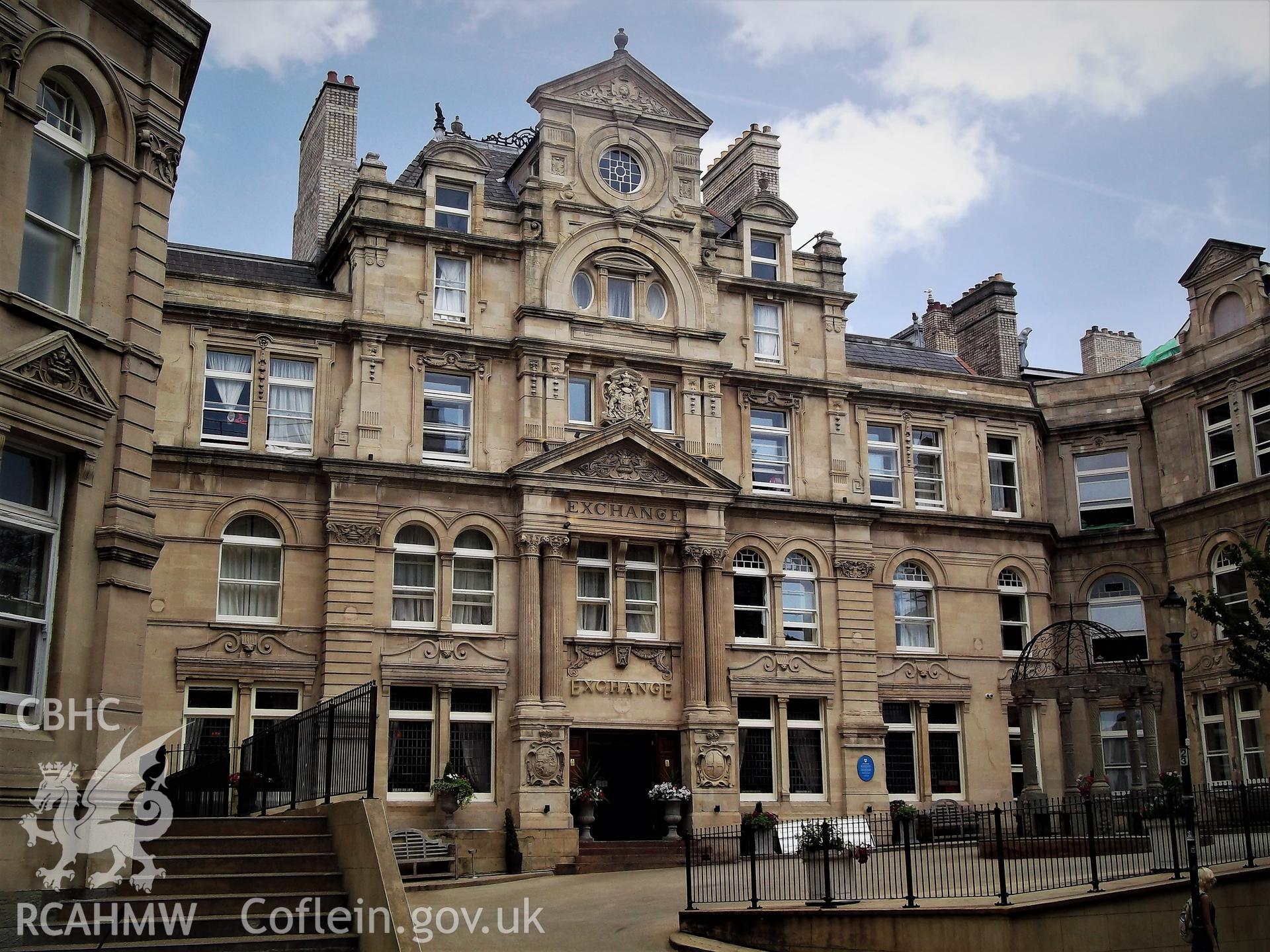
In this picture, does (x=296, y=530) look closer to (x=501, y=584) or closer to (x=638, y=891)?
(x=501, y=584)

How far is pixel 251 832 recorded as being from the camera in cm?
1559

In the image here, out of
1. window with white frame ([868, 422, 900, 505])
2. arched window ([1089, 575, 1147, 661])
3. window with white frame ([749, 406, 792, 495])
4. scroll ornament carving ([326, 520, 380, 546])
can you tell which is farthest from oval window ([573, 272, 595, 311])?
arched window ([1089, 575, 1147, 661])

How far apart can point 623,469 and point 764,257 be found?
8044mm

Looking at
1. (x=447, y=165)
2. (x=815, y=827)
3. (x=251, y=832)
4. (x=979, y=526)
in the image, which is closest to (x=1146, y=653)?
(x=979, y=526)

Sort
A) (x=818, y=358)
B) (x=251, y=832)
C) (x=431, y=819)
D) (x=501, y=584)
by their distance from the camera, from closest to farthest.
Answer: (x=251, y=832) < (x=431, y=819) < (x=501, y=584) < (x=818, y=358)

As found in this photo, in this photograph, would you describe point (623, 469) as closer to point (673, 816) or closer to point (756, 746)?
point (756, 746)

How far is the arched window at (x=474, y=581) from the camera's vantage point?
103 feet

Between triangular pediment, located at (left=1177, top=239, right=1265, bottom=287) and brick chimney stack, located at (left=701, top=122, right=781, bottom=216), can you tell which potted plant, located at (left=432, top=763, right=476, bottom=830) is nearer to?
brick chimney stack, located at (left=701, top=122, right=781, bottom=216)

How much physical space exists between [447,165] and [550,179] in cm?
255

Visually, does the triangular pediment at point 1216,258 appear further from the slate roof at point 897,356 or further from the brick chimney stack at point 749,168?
the brick chimney stack at point 749,168

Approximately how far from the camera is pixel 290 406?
31219 millimetres

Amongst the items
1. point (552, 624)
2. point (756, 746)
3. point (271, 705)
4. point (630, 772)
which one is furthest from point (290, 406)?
point (756, 746)

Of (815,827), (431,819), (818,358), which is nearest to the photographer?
(815,827)

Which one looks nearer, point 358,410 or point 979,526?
point 358,410
